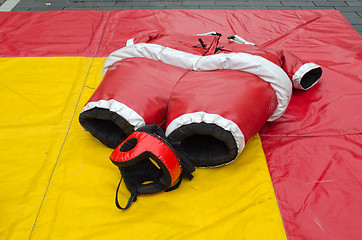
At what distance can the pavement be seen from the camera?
336cm

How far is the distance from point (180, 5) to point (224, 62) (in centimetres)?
188

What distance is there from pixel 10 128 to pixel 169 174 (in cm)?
118

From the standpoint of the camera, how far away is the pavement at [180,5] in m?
3.36

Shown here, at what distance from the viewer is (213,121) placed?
1472 mm

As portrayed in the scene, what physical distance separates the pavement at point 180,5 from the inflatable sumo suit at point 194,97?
5.18 feet

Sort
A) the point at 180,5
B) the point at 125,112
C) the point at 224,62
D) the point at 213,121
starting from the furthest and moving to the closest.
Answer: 1. the point at 180,5
2. the point at 224,62
3. the point at 125,112
4. the point at 213,121

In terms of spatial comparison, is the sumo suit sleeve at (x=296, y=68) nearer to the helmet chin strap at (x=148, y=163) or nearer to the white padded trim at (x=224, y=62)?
the white padded trim at (x=224, y=62)

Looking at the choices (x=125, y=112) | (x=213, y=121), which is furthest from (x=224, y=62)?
(x=125, y=112)

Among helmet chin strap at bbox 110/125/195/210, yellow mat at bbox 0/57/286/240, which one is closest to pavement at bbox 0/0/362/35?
yellow mat at bbox 0/57/286/240

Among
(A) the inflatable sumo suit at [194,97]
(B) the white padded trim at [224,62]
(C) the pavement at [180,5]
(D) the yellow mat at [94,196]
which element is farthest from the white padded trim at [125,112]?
(C) the pavement at [180,5]

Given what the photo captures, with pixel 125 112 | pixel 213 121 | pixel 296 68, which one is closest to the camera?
pixel 213 121

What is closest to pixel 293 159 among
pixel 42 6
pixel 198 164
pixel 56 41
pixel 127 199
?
→ pixel 198 164

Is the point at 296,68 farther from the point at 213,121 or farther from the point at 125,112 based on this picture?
the point at 125,112

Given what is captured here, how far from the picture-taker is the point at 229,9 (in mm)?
3322
